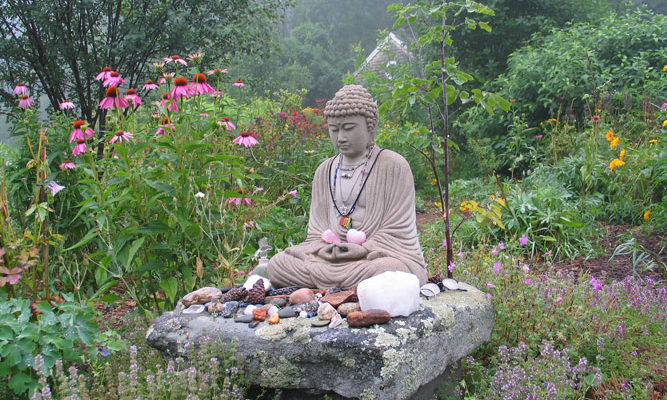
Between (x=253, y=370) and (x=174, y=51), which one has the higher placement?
(x=174, y=51)

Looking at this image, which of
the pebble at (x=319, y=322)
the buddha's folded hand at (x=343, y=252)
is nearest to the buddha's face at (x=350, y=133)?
the buddha's folded hand at (x=343, y=252)

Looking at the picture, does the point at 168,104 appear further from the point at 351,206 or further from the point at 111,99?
the point at 351,206

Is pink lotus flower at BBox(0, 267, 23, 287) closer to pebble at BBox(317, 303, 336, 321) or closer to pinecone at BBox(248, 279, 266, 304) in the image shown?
pinecone at BBox(248, 279, 266, 304)

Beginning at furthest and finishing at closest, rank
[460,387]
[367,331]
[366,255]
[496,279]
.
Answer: [496,279] → [366,255] → [460,387] → [367,331]

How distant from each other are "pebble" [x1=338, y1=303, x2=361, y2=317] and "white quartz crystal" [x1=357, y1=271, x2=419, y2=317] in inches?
1.9

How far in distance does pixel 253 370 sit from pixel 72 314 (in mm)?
1005

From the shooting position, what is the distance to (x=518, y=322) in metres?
3.38

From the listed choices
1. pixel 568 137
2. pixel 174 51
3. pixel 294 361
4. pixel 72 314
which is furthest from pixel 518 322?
pixel 174 51

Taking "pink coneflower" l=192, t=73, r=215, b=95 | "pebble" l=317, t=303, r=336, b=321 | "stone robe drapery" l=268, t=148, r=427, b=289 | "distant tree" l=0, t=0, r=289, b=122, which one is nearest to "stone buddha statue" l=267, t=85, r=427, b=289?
"stone robe drapery" l=268, t=148, r=427, b=289

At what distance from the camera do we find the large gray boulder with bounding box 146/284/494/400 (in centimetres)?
242

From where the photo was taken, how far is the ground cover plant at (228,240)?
270 cm

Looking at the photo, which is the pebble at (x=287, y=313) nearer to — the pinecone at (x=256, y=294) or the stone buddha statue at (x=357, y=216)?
the pinecone at (x=256, y=294)

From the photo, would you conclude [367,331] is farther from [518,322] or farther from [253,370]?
[518,322]

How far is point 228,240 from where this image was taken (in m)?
4.02
